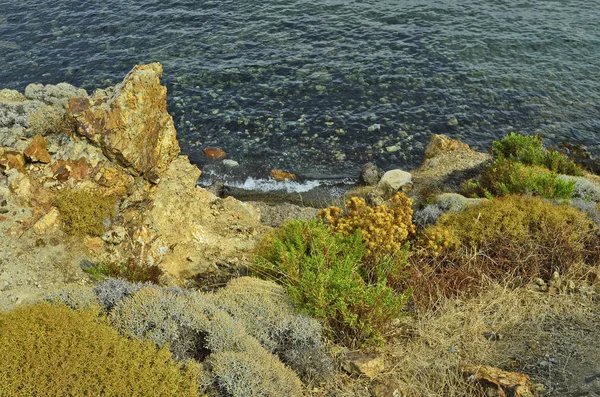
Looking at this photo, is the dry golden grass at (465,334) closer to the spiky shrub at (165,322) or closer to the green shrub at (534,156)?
the spiky shrub at (165,322)

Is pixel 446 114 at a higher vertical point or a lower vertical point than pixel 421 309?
lower

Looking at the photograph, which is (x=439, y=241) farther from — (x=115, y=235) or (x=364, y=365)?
(x=115, y=235)

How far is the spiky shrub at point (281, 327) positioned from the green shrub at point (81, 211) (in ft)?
11.4

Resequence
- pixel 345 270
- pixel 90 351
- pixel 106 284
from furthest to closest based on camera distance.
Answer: pixel 345 270 → pixel 106 284 → pixel 90 351

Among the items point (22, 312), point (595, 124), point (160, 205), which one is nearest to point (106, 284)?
point (22, 312)

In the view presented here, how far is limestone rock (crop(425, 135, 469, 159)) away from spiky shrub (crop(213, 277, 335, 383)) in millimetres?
11635

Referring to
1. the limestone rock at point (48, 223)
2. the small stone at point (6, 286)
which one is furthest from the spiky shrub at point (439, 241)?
the small stone at point (6, 286)

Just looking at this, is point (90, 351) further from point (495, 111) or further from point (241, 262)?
point (495, 111)

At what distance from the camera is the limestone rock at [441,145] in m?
17.7

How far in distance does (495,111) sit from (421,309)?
1476cm

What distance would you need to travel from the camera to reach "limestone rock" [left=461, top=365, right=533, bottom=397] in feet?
20.1

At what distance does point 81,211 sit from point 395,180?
351 inches

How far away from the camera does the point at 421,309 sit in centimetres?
792

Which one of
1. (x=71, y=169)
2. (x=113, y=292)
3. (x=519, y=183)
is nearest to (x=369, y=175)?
(x=519, y=183)
